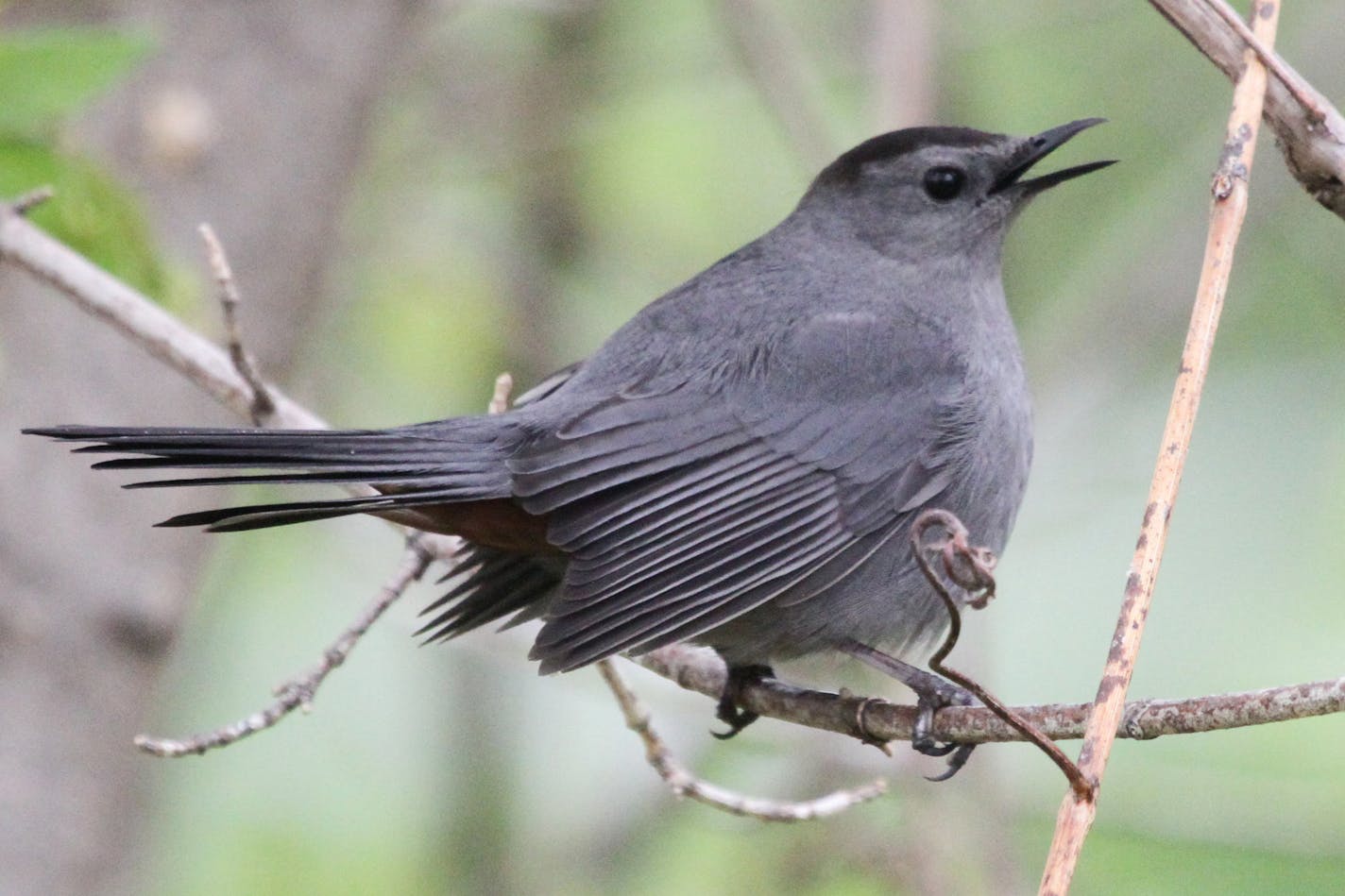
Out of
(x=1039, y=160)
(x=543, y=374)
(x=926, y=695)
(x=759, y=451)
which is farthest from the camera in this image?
(x=543, y=374)

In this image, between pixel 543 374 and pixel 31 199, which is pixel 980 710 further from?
pixel 543 374

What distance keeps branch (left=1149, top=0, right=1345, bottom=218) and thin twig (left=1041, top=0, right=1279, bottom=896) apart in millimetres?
24

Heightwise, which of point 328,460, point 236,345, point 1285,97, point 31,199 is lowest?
point 328,460

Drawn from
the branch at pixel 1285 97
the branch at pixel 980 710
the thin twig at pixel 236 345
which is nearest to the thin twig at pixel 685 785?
the branch at pixel 980 710

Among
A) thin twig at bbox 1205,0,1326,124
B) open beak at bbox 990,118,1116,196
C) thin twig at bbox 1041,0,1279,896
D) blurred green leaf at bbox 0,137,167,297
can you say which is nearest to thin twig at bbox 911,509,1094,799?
thin twig at bbox 1041,0,1279,896

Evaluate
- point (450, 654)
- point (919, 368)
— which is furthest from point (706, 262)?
point (919, 368)

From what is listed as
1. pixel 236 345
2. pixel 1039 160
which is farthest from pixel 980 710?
pixel 1039 160

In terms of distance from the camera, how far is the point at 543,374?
17.6 ft

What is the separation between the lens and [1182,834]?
408 cm

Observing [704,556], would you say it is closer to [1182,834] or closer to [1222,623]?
[1182,834]

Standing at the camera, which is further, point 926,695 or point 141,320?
point 141,320

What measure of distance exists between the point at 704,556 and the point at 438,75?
340 centimetres

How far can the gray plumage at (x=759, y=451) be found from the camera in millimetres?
2840

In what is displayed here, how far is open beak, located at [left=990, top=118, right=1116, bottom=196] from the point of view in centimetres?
335
